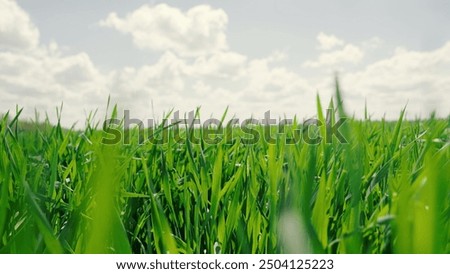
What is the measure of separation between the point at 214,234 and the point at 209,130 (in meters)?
0.92

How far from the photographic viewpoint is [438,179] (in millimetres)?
402

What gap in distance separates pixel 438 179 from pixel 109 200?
0.96 feet

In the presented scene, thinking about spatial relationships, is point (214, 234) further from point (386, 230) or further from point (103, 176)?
point (103, 176)

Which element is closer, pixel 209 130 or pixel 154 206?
pixel 154 206

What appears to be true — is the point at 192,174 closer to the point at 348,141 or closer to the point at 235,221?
the point at 235,221

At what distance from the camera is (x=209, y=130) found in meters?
1.64
